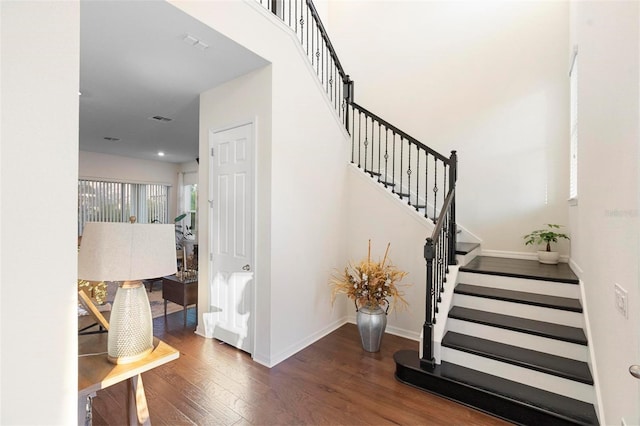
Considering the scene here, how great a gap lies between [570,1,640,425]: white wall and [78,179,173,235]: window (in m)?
8.32

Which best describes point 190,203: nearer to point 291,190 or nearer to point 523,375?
point 291,190

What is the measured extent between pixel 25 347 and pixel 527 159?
15.8 ft

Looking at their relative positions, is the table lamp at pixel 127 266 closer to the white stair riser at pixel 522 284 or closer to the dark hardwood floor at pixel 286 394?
the dark hardwood floor at pixel 286 394

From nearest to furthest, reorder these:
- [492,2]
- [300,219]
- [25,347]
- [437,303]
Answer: [25,347]
[437,303]
[300,219]
[492,2]

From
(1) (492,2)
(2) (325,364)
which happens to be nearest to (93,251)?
(2) (325,364)

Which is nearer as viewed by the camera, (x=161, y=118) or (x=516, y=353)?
(x=516, y=353)

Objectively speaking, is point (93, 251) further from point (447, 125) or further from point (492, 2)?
point (492, 2)

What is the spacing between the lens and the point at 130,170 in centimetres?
745

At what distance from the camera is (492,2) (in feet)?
13.8

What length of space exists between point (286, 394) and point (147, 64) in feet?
10.3

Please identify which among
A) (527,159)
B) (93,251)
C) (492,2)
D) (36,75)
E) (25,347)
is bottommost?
(25,347)

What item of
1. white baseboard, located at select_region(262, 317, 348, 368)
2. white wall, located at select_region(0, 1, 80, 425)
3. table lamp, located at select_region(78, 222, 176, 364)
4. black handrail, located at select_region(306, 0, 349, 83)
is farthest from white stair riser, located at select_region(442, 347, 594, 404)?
black handrail, located at select_region(306, 0, 349, 83)

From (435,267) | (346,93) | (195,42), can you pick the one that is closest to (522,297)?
(435,267)

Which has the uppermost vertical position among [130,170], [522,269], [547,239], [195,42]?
[195,42]
